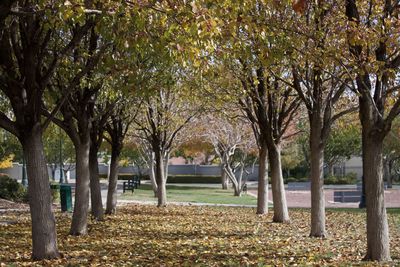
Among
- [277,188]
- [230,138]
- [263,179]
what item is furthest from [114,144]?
[230,138]

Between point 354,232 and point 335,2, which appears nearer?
point 335,2

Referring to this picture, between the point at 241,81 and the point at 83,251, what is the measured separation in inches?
293

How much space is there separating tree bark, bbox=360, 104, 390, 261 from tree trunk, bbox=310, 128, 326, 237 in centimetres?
385

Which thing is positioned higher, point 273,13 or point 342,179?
point 273,13

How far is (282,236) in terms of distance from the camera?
13.4 metres

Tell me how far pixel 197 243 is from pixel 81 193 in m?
3.44

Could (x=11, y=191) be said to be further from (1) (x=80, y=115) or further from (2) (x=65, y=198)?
(1) (x=80, y=115)

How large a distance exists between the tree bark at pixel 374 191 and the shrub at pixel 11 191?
20790 mm

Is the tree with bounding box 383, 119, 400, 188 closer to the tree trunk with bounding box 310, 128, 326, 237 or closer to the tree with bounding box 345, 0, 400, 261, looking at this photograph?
the tree trunk with bounding box 310, 128, 326, 237

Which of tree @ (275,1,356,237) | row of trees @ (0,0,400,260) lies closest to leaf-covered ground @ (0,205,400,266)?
row of trees @ (0,0,400,260)

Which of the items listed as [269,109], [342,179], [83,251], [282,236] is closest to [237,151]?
[342,179]

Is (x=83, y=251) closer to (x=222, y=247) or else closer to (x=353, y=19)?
(x=222, y=247)

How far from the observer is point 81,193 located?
536 inches

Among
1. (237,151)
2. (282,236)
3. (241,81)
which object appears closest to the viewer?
(282,236)
